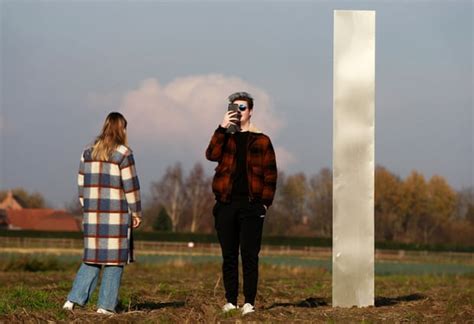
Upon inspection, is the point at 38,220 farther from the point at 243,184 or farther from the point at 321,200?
the point at 243,184

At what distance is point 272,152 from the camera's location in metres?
7.74

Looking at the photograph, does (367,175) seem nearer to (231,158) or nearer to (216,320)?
(231,158)

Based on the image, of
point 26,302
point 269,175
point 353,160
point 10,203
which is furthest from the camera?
point 10,203

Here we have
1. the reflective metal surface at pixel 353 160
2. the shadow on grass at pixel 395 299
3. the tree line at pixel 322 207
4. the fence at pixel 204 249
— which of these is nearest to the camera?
the reflective metal surface at pixel 353 160

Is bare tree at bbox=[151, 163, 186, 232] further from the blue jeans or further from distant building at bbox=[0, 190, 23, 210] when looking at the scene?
the blue jeans

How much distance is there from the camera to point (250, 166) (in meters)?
7.68

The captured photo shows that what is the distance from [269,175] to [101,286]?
1688mm

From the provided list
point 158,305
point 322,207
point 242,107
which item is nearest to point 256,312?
point 158,305

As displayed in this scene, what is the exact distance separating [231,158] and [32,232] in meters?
67.5

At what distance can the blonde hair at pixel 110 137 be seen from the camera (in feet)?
24.7

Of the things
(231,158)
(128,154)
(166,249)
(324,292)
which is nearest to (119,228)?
(128,154)

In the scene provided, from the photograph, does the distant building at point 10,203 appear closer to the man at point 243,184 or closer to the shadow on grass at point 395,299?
the shadow on grass at point 395,299

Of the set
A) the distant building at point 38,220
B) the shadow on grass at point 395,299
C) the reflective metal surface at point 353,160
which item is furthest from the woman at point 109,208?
the distant building at point 38,220

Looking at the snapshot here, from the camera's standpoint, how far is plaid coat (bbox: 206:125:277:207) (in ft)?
25.1
